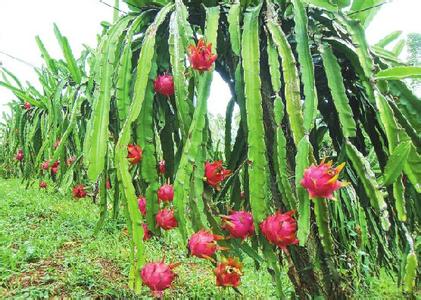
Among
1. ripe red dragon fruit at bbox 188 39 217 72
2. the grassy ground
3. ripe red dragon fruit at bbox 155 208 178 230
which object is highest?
ripe red dragon fruit at bbox 188 39 217 72

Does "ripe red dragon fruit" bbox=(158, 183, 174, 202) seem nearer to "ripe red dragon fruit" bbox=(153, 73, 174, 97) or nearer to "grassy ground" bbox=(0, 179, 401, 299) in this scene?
"ripe red dragon fruit" bbox=(153, 73, 174, 97)

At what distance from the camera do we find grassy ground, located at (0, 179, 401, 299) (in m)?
2.07

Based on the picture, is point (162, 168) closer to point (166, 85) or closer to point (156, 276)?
point (166, 85)

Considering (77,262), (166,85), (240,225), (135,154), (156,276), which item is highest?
(166,85)

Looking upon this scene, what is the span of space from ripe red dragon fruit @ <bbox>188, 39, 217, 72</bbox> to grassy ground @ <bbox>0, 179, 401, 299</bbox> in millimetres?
995

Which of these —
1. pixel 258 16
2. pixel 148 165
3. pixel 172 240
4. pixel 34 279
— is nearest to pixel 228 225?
pixel 148 165

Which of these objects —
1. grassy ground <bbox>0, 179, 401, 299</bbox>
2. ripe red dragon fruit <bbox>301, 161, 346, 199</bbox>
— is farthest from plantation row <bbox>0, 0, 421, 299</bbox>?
grassy ground <bbox>0, 179, 401, 299</bbox>

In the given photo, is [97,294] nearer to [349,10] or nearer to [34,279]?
[34,279]

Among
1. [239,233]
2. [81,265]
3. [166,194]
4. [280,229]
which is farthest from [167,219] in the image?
[81,265]

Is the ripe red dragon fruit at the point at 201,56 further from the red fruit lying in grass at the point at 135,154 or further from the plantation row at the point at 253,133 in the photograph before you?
the red fruit lying in grass at the point at 135,154

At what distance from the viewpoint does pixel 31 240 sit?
2.88 meters

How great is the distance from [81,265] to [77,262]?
0.10 m

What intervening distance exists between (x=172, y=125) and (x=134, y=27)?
1.13ft

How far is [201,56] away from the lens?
111 cm
